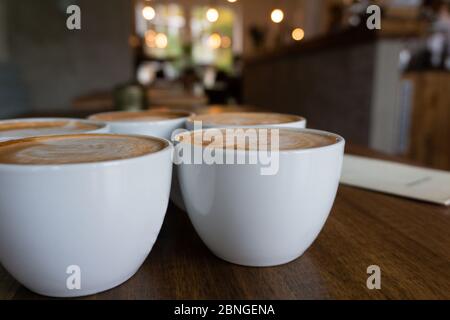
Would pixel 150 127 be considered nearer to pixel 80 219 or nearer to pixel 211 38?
pixel 80 219

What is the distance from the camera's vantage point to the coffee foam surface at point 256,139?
1.53ft

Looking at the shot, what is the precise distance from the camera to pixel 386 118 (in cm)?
244

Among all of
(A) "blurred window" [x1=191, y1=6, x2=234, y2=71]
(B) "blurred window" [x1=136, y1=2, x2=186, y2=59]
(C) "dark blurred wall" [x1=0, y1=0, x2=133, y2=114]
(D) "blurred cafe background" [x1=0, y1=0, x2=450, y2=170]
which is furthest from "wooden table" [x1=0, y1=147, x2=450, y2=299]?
(B) "blurred window" [x1=136, y1=2, x2=186, y2=59]

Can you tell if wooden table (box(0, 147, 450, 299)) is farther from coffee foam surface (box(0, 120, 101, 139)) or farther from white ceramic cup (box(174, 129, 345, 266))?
coffee foam surface (box(0, 120, 101, 139))

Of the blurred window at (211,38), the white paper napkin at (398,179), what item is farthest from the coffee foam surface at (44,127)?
the blurred window at (211,38)

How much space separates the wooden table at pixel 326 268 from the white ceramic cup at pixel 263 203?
0.02 m

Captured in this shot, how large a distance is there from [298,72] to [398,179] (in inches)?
121

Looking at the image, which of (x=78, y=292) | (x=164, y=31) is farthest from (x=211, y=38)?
(x=78, y=292)

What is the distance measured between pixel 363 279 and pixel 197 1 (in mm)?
12321

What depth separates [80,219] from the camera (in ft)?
1.21

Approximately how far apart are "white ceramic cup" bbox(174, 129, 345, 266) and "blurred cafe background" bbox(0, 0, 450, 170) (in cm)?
136
